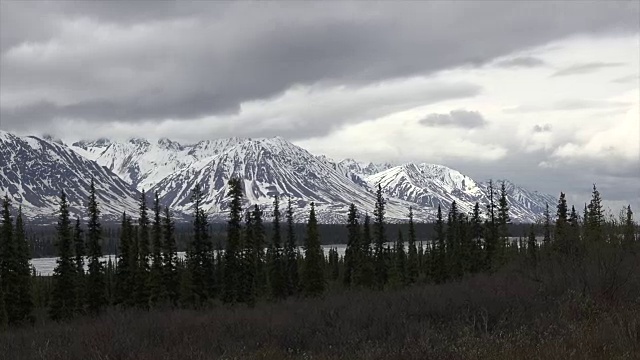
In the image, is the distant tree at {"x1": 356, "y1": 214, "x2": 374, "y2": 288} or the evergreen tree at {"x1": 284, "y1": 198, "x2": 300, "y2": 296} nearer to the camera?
the evergreen tree at {"x1": 284, "y1": 198, "x2": 300, "y2": 296}

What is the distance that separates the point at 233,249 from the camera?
188 ft

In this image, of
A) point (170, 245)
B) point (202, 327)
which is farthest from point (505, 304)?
point (170, 245)

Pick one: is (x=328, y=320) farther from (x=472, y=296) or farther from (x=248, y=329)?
(x=472, y=296)

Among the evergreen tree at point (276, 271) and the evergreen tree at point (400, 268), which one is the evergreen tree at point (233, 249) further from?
the evergreen tree at point (400, 268)

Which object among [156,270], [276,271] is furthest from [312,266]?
[156,270]

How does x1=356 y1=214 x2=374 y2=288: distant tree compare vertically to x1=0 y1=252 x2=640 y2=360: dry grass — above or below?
below

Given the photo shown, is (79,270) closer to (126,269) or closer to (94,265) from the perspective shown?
(94,265)

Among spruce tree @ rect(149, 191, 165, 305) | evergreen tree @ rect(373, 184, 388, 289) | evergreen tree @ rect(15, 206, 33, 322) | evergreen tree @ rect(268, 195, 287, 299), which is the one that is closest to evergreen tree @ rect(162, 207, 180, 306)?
spruce tree @ rect(149, 191, 165, 305)

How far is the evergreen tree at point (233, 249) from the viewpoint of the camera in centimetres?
5459

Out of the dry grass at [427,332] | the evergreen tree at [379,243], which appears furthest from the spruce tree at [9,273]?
the evergreen tree at [379,243]

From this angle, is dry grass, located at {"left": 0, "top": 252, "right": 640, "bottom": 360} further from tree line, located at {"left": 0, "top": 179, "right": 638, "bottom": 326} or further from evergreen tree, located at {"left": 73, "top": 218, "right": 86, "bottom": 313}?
evergreen tree, located at {"left": 73, "top": 218, "right": 86, "bottom": 313}

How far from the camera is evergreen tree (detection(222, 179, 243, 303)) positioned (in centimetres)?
5459

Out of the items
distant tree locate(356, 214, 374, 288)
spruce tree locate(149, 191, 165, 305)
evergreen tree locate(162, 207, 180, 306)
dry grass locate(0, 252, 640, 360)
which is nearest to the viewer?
dry grass locate(0, 252, 640, 360)

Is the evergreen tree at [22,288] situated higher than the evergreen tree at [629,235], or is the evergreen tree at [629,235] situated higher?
the evergreen tree at [629,235]
